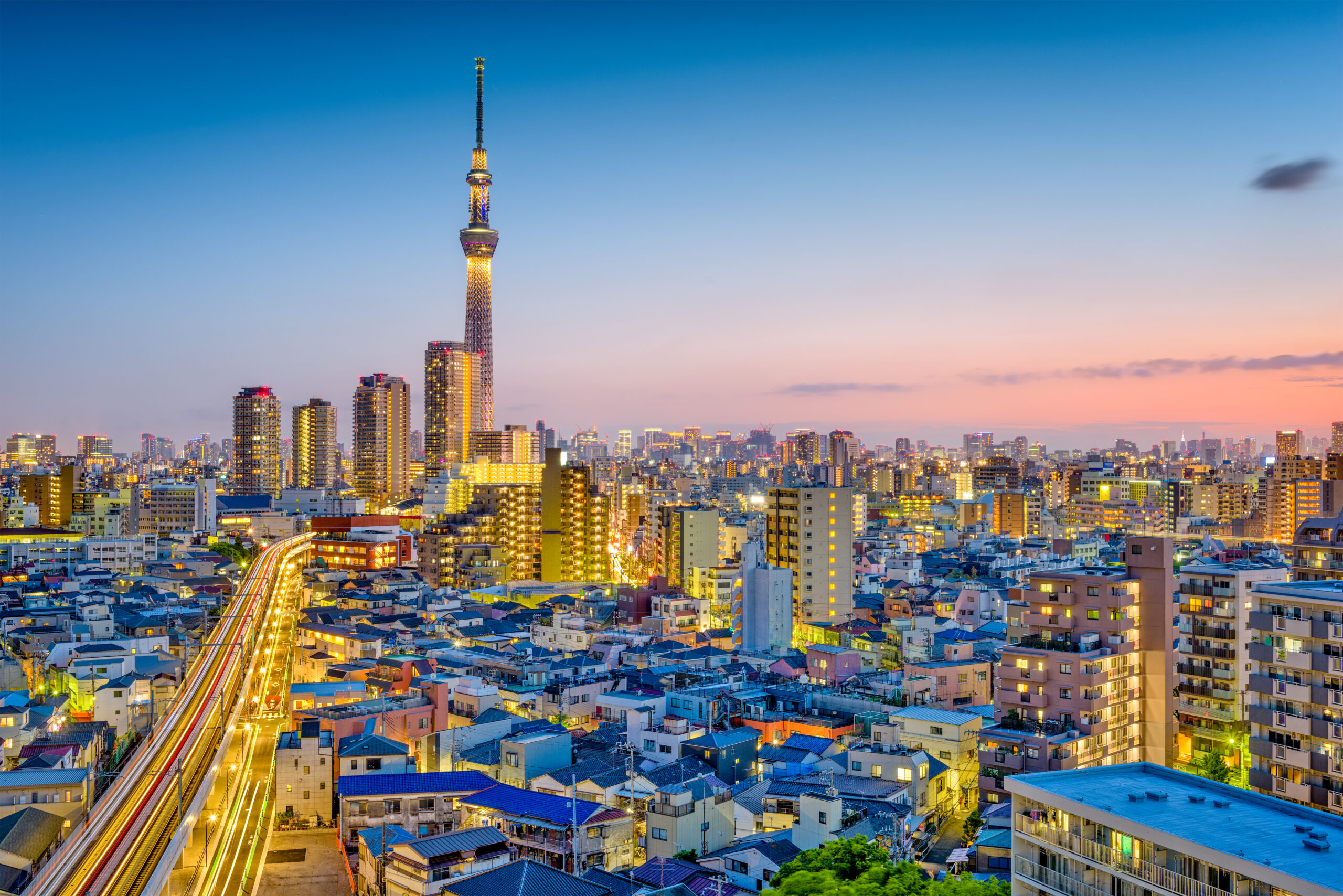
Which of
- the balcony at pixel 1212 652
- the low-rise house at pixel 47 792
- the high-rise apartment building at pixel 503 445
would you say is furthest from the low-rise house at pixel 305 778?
the high-rise apartment building at pixel 503 445

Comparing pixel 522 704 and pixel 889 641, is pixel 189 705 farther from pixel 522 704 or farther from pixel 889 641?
pixel 889 641

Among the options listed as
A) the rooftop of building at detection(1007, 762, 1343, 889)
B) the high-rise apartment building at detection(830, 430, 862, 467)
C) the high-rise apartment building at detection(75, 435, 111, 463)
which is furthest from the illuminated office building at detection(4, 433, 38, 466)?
the rooftop of building at detection(1007, 762, 1343, 889)

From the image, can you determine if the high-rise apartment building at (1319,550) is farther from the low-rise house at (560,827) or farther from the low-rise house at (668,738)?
the low-rise house at (560,827)

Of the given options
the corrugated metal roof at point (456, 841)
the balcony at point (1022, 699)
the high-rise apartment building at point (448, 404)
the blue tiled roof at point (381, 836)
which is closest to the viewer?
the corrugated metal roof at point (456, 841)

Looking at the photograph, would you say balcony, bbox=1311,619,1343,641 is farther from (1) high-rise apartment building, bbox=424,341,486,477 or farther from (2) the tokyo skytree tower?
(1) high-rise apartment building, bbox=424,341,486,477

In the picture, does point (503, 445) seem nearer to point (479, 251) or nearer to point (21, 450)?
point (479, 251)
